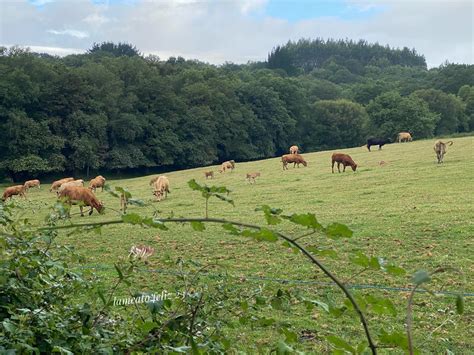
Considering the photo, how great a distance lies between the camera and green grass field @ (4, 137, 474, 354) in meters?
7.01

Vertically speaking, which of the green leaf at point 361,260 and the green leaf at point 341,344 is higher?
the green leaf at point 361,260

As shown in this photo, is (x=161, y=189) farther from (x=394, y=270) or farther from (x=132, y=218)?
(x=394, y=270)

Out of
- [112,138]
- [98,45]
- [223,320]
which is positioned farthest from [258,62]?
[223,320]

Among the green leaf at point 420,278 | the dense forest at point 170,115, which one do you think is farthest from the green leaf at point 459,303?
the dense forest at point 170,115

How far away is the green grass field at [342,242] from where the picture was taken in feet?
23.0

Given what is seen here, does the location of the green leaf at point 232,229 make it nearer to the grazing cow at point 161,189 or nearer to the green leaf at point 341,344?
the green leaf at point 341,344

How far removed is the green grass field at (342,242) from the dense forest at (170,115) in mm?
27351

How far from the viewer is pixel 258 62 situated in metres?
158

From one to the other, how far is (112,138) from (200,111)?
11.2 meters

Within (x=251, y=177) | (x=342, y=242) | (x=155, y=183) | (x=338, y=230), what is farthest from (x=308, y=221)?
(x=251, y=177)

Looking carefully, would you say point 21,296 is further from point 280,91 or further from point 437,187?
point 280,91

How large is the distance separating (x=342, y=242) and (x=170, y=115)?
51859 mm

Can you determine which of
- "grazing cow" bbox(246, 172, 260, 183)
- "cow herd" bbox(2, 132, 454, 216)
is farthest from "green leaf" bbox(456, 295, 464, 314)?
"grazing cow" bbox(246, 172, 260, 183)

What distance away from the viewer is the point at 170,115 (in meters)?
62.8
